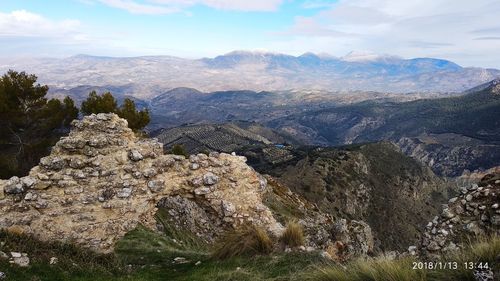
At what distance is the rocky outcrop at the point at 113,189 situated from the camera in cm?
1454

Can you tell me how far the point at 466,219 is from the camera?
11188mm

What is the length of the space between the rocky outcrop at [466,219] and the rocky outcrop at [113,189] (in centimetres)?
633

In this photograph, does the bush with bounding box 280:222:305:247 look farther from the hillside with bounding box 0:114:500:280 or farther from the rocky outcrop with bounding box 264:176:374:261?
the rocky outcrop with bounding box 264:176:374:261

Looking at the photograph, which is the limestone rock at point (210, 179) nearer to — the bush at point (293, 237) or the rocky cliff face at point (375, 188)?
the bush at point (293, 237)

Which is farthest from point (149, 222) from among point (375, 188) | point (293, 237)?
point (375, 188)

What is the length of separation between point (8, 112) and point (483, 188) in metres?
33.9

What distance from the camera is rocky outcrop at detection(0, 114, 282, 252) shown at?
14539mm

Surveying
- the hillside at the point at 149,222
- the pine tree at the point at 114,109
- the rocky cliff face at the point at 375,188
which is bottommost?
the rocky cliff face at the point at 375,188

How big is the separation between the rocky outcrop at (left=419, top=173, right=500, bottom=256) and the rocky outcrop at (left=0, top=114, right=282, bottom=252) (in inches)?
249

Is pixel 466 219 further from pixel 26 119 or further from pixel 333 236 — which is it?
pixel 26 119

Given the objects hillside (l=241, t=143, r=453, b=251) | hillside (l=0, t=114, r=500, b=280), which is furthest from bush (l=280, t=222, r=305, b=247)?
hillside (l=241, t=143, r=453, b=251)

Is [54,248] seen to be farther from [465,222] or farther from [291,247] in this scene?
[465,222]

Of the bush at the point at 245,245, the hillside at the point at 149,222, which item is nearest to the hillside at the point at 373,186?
the hillside at the point at 149,222

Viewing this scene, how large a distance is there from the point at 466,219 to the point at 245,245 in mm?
6295
